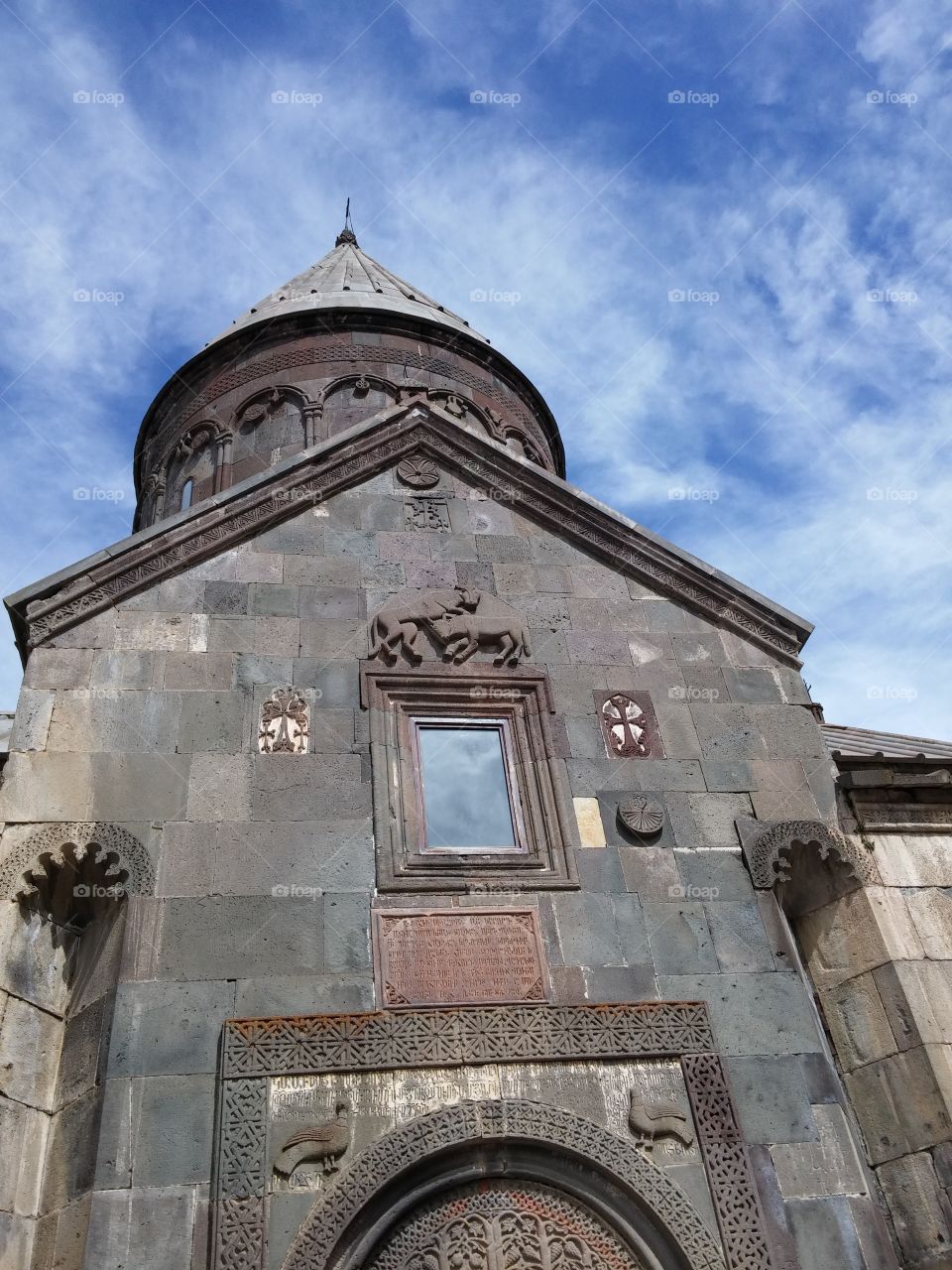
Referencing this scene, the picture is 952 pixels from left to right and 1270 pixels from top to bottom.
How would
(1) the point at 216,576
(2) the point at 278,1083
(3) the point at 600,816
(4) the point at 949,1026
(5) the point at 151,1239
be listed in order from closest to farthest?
(5) the point at 151,1239
(2) the point at 278,1083
(4) the point at 949,1026
(3) the point at 600,816
(1) the point at 216,576

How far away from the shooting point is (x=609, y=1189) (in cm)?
504

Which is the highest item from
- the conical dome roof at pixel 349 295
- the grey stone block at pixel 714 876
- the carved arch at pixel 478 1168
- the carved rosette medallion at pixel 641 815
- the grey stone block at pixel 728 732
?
the conical dome roof at pixel 349 295

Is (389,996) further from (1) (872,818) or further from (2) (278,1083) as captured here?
(1) (872,818)

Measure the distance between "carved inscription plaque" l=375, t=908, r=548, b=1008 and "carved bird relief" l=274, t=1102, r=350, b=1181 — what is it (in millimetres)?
675

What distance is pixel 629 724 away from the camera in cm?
677

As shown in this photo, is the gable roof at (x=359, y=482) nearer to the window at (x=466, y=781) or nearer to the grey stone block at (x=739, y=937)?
the window at (x=466, y=781)

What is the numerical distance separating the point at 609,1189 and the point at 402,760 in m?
2.62

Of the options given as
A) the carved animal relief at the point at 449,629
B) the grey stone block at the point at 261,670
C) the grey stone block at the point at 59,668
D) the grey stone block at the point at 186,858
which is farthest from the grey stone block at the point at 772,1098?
the grey stone block at the point at 59,668

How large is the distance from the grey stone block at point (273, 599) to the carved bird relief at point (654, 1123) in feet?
12.2

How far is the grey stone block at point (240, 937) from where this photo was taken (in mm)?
5348

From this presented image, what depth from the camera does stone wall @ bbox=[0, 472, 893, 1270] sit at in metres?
5.03

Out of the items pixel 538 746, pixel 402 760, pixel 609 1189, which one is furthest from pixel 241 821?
pixel 609 1189

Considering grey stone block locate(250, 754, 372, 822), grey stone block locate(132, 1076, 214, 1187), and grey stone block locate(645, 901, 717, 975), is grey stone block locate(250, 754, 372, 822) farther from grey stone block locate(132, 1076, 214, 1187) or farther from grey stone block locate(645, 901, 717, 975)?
grey stone block locate(645, 901, 717, 975)

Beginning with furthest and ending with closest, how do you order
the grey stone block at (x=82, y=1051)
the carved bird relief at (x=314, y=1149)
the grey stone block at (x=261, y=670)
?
the grey stone block at (x=261, y=670) < the grey stone block at (x=82, y=1051) < the carved bird relief at (x=314, y=1149)
